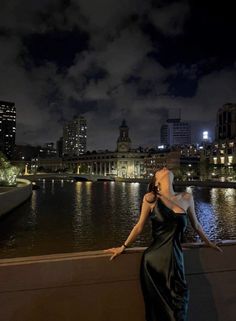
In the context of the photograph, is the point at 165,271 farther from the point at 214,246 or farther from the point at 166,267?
the point at 214,246

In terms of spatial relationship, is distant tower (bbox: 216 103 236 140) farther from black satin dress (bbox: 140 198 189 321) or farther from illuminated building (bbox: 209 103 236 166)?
black satin dress (bbox: 140 198 189 321)

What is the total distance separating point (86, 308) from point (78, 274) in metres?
0.37

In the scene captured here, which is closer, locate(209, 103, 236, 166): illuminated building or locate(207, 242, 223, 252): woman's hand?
locate(207, 242, 223, 252): woman's hand

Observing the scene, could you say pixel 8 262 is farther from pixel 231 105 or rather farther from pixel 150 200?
pixel 231 105

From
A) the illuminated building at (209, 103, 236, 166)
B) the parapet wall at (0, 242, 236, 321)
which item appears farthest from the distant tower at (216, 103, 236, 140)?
the parapet wall at (0, 242, 236, 321)

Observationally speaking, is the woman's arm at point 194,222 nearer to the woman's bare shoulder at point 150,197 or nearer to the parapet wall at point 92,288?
the parapet wall at point 92,288

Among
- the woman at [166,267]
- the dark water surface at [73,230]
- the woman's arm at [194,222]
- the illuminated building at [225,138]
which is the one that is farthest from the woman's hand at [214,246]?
the illuminated building at [225,138]

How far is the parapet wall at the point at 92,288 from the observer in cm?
399

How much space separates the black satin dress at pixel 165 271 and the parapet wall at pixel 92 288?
52cm

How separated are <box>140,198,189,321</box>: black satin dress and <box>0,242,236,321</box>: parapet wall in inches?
20.6

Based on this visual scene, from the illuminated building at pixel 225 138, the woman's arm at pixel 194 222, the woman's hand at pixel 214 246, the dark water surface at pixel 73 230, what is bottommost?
the dark water surface at pixel 73 230

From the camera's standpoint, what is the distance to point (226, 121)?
172m

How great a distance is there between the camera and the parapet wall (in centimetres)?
399

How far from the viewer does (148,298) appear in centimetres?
378
